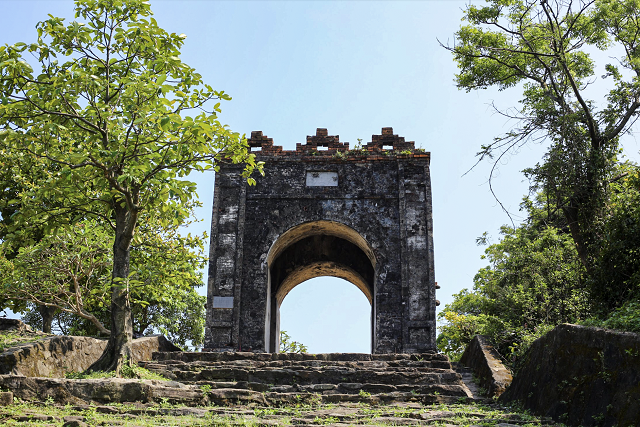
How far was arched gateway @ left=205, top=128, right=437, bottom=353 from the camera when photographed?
1438cm

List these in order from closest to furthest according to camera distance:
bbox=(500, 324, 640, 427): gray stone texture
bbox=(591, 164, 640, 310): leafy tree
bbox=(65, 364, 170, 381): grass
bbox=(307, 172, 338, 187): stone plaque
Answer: bbox=(500, 324, 640, 427): gray stone texture → bbox=(591, 164, 640, 310): leafy tree → bbox=(65, 364, 170, 381): grass → bbox=(307, 172, 338, 187): stone plaque

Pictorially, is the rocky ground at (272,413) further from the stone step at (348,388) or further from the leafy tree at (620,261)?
the leafy tree at (620,261)

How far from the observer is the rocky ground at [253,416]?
5965 millimetres

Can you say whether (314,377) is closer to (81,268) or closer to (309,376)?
(309,376)

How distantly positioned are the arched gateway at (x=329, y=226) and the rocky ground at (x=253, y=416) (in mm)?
6798

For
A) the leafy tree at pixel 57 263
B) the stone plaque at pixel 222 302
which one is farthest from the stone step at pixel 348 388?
the stone plaque at pixel 222 302

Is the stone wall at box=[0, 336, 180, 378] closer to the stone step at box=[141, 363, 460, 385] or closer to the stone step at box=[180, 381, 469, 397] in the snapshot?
the stone step at box=[141, 363, 460, 385]

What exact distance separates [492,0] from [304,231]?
296 inches

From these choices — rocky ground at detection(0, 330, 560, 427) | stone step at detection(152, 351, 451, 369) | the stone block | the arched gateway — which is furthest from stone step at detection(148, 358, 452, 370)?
the stone block

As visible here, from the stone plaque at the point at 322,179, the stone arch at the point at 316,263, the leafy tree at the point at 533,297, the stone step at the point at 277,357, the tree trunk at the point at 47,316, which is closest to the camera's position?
the stone step at the point at 277,357

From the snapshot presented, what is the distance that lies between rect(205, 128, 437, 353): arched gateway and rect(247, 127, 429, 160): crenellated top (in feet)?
0.09

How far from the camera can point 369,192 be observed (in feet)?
50.6

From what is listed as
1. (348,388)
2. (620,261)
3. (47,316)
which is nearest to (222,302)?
(348,388)

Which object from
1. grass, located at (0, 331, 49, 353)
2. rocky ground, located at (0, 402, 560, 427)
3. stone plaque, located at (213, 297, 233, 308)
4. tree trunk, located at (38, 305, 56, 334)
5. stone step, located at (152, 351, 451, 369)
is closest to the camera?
rocky ground, located at (0, 402, 560, 427)
